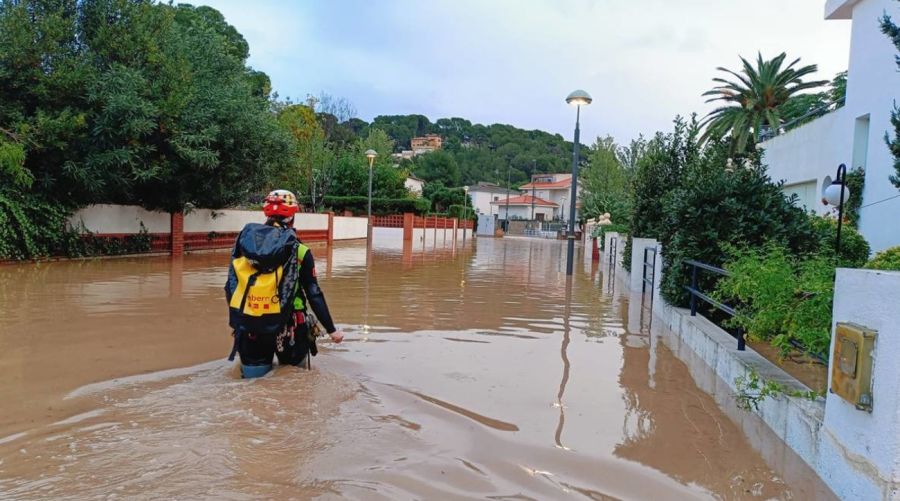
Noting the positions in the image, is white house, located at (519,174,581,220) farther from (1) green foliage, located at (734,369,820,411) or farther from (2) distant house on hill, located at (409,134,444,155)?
(1) green foliage, located at (734,369,820,411)

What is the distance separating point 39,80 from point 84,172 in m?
2.34

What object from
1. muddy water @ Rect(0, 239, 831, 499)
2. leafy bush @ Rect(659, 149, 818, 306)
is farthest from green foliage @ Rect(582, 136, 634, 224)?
muddy water @ Rect(0, 239, 831, 499)

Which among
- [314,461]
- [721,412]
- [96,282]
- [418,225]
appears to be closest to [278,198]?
[314,461]

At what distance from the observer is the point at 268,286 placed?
4.23m

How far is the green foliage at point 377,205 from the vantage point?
141 ft

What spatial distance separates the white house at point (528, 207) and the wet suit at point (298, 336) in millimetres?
78813

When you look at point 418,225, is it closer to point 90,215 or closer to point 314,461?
point 90,215

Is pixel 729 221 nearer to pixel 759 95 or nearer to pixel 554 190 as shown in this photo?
pixel 759 95

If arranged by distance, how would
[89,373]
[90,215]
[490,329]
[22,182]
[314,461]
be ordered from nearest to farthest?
[314,461] < [89,373] < [490,329] < [22,182] < [90,215]

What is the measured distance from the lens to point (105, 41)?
1620 centimetres

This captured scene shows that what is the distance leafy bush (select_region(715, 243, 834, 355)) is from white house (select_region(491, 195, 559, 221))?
77993mm

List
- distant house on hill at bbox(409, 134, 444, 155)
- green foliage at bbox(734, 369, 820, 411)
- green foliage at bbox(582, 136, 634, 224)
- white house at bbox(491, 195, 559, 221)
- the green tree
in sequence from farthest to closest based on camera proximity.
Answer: distant house on hill at bbox(409, 134, 444, 155), white house at bbox(491, 195, 559, 221), the green tree, green foliage at bbox(582, 136, 634, 224), green foliage at bbox(734, 369, 820, 411)

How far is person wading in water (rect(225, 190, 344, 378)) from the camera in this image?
13.8 feet

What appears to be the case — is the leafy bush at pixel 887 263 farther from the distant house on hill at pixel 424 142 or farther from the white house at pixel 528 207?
the distant house on hill at pixel 424 142
